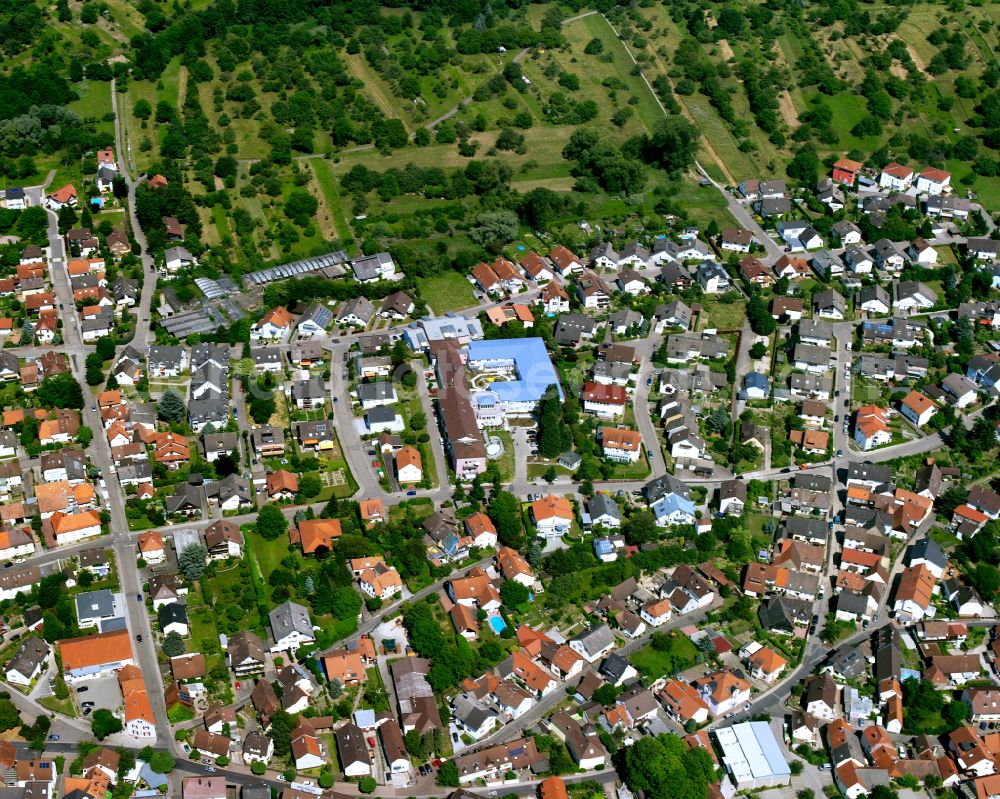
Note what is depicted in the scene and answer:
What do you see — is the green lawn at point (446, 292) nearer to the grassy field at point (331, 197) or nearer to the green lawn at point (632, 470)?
the grassy field at point (331, 197)

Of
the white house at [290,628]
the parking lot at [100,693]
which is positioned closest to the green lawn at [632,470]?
the white house at [290,628]

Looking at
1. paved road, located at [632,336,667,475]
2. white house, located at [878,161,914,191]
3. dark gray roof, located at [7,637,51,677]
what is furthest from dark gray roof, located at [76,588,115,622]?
white house, located at [878,161,914,191]

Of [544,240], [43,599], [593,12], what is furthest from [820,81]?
[43,599]

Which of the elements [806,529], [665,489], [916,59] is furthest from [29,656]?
[916,59]

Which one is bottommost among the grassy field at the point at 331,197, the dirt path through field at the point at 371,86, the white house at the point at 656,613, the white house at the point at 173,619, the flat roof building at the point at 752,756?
the flat roof building at the point at 752,756

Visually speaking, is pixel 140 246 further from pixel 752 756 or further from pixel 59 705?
pixel 752 756

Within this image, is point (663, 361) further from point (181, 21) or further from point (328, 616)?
point (181, 21)
